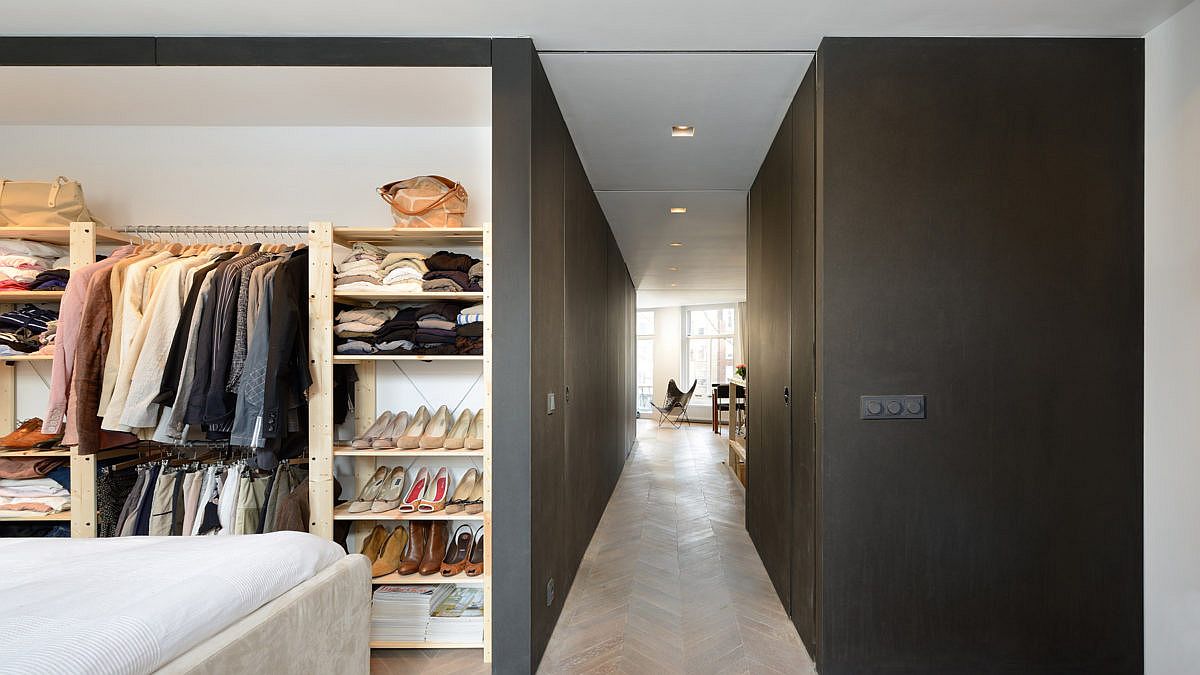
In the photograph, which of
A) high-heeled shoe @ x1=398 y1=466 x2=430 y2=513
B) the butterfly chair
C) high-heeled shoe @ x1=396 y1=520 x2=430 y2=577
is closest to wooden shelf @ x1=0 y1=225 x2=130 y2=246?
high-heeled shoe @ x1=398 y1=466 x2=430 y2=513

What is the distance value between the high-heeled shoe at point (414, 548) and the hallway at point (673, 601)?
0.69m

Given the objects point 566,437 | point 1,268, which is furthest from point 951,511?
point 1,268

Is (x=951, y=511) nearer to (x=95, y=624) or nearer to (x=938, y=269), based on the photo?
(x=938, y=269)

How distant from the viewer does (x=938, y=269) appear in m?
2.38

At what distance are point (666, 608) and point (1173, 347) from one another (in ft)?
7.66

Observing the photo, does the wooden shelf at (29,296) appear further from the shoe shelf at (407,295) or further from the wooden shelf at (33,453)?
the shoe shelf at (407,295)

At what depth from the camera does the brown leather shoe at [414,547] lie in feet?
9.11

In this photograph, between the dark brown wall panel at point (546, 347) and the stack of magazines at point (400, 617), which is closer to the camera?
the dark brown wall panel at point (546, 347)

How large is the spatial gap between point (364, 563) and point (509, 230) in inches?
48.3

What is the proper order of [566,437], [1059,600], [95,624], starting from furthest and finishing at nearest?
[566,437]
[1059,600]
[95,624]

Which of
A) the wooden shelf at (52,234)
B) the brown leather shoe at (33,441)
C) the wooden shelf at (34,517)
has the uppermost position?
the wooden shelf at (52,234)

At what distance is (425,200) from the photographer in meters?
2.78

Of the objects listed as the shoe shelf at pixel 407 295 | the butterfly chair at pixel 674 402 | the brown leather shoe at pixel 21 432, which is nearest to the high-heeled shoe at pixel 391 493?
the shoe shelf at pixel 407 295

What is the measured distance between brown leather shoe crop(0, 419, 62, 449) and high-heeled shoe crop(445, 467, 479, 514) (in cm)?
169
